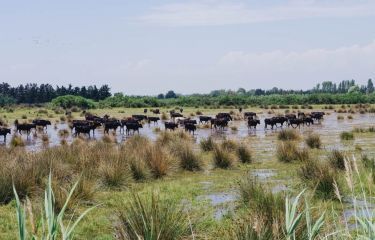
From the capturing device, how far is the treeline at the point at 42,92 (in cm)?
12038

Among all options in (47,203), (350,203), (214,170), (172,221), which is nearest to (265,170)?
(214,170)

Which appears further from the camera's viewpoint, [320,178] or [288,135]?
[288,135]

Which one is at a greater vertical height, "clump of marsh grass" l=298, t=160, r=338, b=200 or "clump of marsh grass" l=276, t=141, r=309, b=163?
"clump of marsh grass" l=298, t=160, r=338, b=200

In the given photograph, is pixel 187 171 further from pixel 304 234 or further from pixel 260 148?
pixel 304 234

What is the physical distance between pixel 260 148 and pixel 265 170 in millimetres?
8393

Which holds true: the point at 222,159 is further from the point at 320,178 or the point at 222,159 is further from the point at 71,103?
the point at 71,103

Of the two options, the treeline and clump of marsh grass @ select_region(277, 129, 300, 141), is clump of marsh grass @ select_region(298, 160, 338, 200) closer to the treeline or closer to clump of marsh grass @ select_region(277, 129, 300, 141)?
clump of marsh grass @ select_region(277, 129, 300, 141)

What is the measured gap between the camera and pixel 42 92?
398 feet

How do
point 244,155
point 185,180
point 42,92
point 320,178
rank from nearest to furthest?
point 320,178 → point 185,180 → point 244,155 → point 42,92

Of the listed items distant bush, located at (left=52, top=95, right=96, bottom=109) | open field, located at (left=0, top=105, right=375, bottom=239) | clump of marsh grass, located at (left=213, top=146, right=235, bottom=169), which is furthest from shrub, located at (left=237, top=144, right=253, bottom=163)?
distant bush, located at (left=52, top=95, right=96, bottom=109)

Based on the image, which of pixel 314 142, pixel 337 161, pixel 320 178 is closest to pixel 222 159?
pixel 337 161

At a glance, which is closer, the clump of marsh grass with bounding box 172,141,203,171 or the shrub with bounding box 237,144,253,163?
the clump of marsh grass with bounding box 172,141,203,171

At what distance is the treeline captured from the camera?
120375 millimetres

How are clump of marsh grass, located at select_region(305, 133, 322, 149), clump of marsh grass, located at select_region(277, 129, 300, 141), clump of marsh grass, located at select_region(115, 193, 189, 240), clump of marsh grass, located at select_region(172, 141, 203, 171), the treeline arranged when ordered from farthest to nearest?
the treeline < clump of marsh grass, located at select_region(277, 129, 300, 141) < clump of marsh grass, located at select_region(305, 133, 322, 149) < clump of marsh grass, located at select_region(172, 141, 203, 171) < clump of marsh grass, located at select_region(115, 193, 189, 240)
